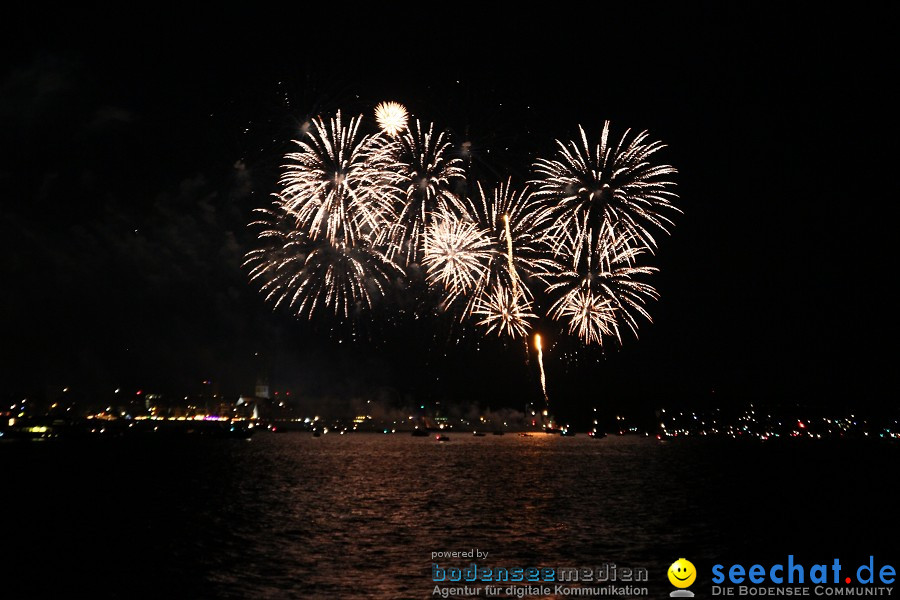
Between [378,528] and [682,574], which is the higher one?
[682,574]

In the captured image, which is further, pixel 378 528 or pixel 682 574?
pixel 378 528

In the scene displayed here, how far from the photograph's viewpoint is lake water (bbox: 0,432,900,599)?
29781mm

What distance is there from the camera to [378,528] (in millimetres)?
42156

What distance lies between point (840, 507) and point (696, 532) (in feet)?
66.9

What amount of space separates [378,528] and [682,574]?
17.5 meters

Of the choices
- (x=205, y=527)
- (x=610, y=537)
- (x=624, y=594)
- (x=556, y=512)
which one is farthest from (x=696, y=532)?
(x=205, y=527)

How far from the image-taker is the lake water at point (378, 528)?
29781mm

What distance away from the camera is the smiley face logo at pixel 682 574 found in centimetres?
2858

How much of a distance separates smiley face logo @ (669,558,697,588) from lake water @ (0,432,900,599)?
487 millimetres

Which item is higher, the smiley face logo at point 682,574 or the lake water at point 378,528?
the smiley face logo at point 682,574

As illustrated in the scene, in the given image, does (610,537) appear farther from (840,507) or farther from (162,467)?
(162,467)

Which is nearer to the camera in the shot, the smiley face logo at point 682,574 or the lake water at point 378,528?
the smiley face logo at point 682,574

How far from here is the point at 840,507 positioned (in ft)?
186

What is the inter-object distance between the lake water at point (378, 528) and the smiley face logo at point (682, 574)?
1.60 ft
